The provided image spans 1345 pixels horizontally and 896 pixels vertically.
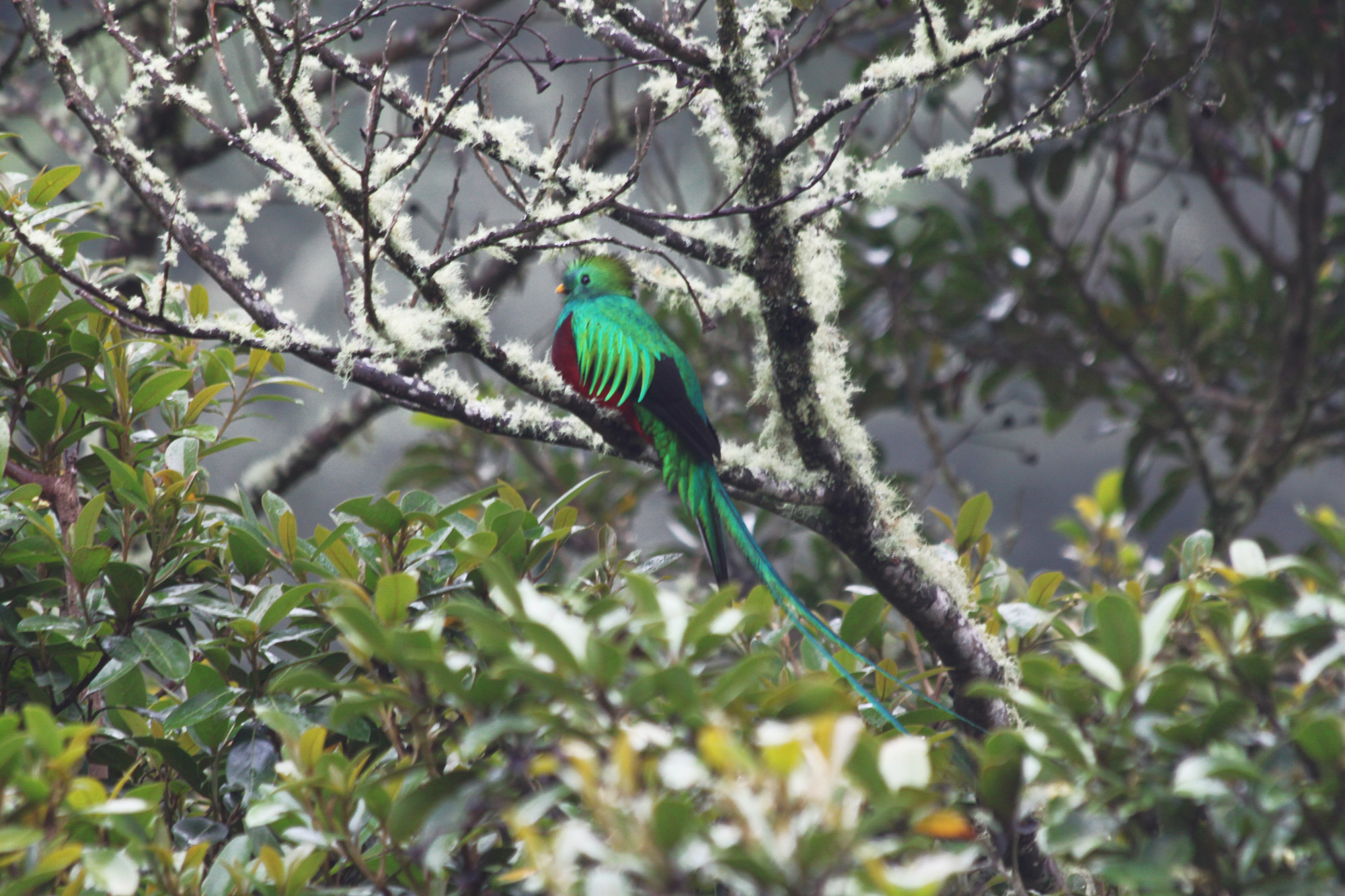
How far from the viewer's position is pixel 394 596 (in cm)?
101

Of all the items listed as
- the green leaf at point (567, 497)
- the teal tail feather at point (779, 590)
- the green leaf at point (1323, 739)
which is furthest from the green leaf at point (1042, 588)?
the green leaf at point (1323, 739)

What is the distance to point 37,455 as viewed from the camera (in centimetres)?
154

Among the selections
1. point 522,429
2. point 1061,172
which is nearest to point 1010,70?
point 1061,172

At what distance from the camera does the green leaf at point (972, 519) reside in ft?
5.75

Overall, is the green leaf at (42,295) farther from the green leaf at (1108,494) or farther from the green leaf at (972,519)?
the green leaf at (1108,494)

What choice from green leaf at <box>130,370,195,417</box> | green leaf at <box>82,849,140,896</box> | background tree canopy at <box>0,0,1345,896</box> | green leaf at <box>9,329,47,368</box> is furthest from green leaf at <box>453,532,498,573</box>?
green leaf at <box>9,329,47,368</box>

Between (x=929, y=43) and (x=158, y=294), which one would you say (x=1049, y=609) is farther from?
(x=158, y=294)

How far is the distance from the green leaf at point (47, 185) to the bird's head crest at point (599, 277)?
955mm

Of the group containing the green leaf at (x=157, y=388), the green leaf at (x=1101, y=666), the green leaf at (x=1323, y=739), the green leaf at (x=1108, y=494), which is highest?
the green leaf at (x=1108, y=494)

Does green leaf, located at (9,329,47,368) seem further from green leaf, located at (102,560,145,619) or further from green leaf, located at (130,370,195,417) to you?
green leaf, located at (102,560,145,619)

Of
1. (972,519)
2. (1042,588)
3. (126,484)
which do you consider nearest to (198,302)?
(126,484)

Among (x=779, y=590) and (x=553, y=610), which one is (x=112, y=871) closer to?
(x=553, y=610)

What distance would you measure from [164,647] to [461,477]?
99.9 inches

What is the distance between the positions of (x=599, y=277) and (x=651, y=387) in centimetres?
44
